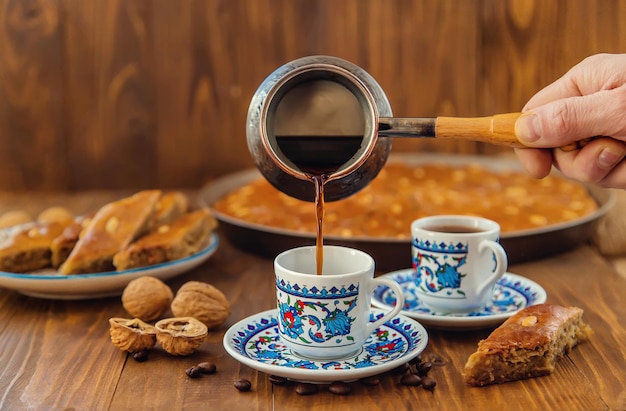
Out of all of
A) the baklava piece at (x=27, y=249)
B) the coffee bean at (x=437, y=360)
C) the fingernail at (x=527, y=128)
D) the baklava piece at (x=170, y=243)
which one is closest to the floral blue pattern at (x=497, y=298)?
the coffee bean at (x=437, y=360)

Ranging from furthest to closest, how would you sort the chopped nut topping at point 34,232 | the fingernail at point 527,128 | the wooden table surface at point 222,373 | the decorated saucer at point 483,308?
the chopped nut topping at point 34,232, the decorated saucer at point 483,308, the fingernail at point 527,128, the wooden table surface at point 222,373

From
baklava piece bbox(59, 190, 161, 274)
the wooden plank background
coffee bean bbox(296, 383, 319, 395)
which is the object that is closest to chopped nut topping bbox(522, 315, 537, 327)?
coffee bean bbox(296, 383, 319, 395)

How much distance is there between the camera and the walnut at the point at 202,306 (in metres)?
1.34

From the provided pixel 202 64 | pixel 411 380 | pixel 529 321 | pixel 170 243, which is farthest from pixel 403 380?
pixel 202 64

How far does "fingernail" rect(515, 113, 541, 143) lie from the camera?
3.79 feet

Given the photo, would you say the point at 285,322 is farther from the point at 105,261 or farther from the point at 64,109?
the point at 64,109

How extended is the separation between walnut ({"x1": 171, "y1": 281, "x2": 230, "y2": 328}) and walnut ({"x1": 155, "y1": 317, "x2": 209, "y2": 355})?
0.29ft

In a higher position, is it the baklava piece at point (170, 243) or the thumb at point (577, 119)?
the thumb at point (577, 119)

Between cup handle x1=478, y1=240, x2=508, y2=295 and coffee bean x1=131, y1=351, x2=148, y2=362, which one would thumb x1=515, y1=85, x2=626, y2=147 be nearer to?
cup handle x1=478, y1=240, x2=508, y2=295

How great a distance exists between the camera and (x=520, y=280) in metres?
1.46

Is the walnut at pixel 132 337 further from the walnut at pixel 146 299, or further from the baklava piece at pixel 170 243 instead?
the baklava piece at pixel 170 243

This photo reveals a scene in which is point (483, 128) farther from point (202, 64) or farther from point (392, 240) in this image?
point (202, 64)

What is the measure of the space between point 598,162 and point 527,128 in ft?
0.45

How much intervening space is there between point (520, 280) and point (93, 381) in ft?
2.61
